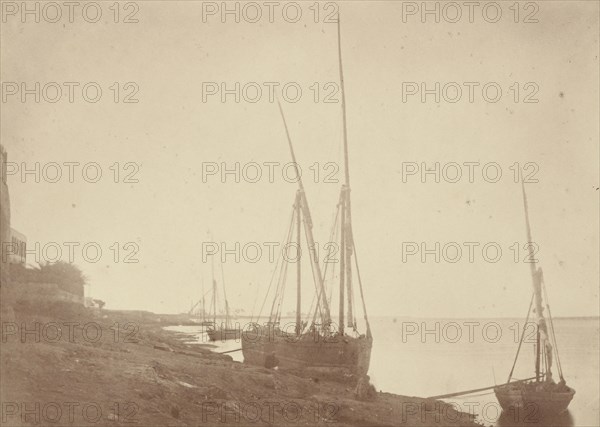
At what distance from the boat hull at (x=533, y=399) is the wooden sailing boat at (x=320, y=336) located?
6812 millimetres

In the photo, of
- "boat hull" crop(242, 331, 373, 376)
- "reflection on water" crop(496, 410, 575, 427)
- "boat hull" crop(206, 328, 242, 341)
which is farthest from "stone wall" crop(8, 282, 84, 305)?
"boat hull" crop(206, 328, 242, 341)

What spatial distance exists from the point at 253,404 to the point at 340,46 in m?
22.8

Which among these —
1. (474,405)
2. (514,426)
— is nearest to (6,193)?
(514,426)

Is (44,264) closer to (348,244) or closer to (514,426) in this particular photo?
(348,244)

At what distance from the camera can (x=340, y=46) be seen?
34.2 m

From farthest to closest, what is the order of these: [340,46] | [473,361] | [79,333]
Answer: [473,361], [340,46], [79,333]

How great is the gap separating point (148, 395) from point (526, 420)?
62.5ft

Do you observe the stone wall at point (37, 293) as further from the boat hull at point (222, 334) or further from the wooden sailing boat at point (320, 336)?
the boat hull at point (222, 334)

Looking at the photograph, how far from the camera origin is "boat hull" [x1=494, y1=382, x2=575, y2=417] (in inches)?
1064

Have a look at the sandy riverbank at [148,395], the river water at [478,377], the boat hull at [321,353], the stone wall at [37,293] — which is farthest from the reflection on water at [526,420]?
the stone wall at [37,293]

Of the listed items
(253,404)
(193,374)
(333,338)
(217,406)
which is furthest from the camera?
(333,338)

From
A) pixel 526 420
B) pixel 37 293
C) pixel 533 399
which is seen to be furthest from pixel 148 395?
pixel 533 399

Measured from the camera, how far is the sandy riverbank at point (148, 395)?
13156 mm

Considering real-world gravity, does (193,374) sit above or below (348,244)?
below
